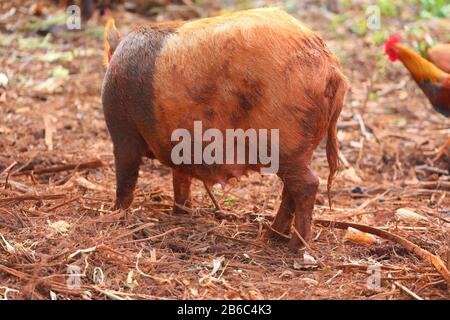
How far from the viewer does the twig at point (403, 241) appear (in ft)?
15.6

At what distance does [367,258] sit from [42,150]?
141 inches

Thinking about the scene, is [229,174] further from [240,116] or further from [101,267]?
[101,267]

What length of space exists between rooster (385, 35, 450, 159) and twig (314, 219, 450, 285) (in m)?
2.49

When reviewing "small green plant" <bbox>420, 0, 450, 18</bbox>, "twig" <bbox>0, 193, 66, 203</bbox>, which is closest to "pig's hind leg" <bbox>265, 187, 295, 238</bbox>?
"twig" <bbox>0, 193, 66, 203</bbox>

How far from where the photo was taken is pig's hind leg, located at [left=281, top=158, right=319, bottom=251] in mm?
5086

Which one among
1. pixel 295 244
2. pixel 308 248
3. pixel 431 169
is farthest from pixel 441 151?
pixel 308 248

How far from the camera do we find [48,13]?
37.5 feet

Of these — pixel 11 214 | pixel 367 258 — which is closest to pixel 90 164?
pixel 11 214

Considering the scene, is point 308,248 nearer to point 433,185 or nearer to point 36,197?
point 36,197

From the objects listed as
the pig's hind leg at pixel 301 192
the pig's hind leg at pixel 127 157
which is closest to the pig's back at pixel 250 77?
the pig's hind leg at pixel 301 192

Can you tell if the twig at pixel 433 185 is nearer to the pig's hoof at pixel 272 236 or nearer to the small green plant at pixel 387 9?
the pig's hoof at pixel 272 236

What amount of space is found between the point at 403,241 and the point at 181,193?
172 cm

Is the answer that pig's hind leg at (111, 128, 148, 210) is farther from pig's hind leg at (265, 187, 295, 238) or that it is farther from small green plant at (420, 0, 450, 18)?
small green plant at (420, 0, 450, 18)
